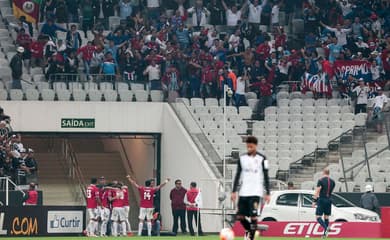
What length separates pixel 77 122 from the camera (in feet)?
164

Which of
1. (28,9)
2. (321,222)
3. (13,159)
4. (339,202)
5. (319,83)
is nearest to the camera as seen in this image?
(321,222)

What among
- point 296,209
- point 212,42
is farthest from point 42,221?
point 212,42

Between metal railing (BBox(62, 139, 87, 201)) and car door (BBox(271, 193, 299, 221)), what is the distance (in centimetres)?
1016

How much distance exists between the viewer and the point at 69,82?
163 ft

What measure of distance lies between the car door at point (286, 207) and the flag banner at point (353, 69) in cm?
940

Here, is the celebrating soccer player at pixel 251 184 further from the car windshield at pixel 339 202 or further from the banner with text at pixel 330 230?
the car windshield at pixel 339 202

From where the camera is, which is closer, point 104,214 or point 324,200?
point 324,200

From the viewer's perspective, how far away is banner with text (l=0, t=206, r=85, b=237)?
4269 cm

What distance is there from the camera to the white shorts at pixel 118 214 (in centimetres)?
4500

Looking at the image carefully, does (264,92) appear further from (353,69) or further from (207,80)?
(353,69)

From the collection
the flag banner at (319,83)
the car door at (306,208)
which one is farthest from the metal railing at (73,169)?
the car door at (306,208)

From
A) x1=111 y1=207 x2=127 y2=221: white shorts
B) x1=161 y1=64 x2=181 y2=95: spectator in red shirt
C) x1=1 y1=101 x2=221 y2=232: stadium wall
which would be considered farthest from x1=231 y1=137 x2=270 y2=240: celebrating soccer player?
x1=161 y1=64 x2=181 y2=95: spectator in red shirt

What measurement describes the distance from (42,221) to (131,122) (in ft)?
25.7

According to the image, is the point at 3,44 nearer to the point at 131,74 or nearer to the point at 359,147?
the point at 131,74
